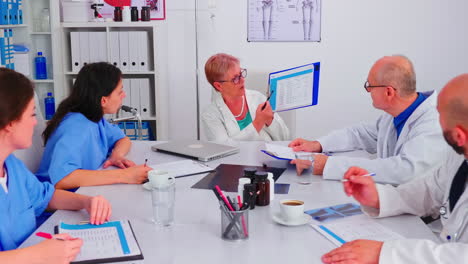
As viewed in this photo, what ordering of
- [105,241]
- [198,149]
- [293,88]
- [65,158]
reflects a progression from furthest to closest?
[293,88] < [198,149] < [65,158] < [105,241]

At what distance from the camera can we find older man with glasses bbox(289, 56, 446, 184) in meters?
2.03

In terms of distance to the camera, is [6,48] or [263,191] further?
[6,48]

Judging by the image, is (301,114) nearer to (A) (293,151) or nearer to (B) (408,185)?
(A) (293,151)

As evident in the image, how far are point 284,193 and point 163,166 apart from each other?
0.58 meters

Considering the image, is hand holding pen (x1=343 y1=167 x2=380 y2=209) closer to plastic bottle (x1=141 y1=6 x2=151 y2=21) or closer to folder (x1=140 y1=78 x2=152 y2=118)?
folder (x1=140 y1=78 x2=152 y2=118)

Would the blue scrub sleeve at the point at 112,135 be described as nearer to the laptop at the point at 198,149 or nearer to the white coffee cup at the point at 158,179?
the laptop at the point at 198,149

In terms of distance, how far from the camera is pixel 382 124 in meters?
2.46

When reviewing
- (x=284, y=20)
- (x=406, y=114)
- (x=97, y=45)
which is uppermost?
(x=284, y=20)

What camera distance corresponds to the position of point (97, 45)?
13.0 feet

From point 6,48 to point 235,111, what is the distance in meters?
1.80

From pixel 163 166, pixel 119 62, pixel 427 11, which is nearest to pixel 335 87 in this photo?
pixel 427 11

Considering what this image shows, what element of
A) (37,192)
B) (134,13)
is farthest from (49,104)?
(37,192)

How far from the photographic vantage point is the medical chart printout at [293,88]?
A: 2.67m

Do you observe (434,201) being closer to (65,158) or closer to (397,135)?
(397,135)
